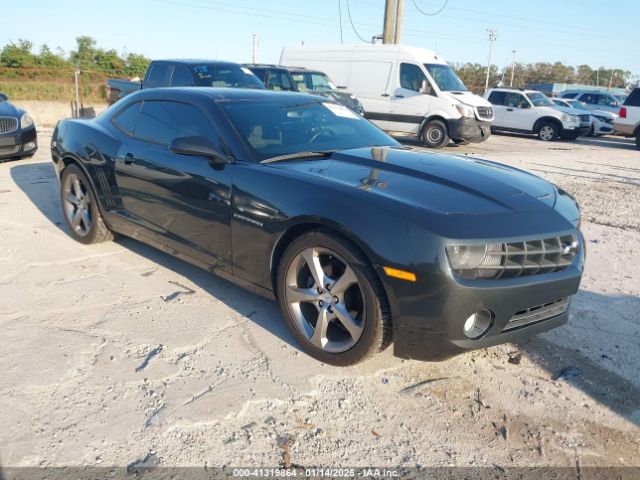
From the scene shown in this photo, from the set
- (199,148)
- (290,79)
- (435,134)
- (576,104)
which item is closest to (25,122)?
(290,79)

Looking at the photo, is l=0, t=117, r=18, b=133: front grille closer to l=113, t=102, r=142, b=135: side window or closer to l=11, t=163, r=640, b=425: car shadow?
l=113, t=102, r=142, b=135: side window

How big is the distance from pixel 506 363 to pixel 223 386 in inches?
63.6

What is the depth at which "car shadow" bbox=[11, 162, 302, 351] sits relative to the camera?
→ 3485 mm

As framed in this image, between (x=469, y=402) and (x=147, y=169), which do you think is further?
(x=147, y=169)

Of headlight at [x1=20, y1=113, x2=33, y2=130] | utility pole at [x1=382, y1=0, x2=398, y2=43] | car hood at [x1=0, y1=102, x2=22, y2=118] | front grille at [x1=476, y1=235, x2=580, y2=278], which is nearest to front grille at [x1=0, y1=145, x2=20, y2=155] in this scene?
headlight at [x1=20, y1=113, x2=33, y2=130]

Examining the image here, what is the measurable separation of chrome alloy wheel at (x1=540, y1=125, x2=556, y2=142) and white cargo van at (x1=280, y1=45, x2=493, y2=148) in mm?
5122

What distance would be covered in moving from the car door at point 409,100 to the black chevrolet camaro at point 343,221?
31.6 feet

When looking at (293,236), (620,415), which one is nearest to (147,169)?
(293,236)

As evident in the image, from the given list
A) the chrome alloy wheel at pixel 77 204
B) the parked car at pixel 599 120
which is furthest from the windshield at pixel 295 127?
the parked car at pixel 599 120

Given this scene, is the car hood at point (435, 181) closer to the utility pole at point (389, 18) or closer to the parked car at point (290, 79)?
the parked car at point (290, 79)

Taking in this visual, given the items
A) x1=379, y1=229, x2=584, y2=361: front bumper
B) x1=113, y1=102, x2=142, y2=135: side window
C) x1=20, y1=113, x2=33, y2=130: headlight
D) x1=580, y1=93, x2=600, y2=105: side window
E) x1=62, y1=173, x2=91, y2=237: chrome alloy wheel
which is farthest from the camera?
x1=580, y1=93, x2=600, y2=105: side window

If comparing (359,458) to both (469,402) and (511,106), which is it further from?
(511,106)

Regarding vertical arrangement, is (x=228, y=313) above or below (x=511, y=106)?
below

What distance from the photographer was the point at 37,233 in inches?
209
